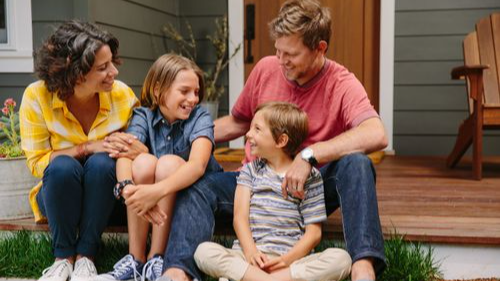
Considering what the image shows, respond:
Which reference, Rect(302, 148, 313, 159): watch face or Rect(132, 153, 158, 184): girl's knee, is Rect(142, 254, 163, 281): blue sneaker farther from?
Rect(302, 148, 313, 159): watch face

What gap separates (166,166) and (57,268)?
21.1 inches

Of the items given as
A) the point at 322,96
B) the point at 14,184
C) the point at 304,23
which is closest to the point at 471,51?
the point at 322,96

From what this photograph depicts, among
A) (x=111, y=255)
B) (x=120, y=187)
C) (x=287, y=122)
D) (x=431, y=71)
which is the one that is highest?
(x=431, y=71)

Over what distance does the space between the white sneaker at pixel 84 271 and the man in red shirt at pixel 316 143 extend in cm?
31

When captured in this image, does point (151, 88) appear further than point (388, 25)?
No

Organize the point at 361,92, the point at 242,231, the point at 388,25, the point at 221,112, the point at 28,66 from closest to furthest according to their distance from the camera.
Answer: the point at 242,231 < the point at 361,92 < the point at 28,66 < the point at 388,25 < the point at 221,112

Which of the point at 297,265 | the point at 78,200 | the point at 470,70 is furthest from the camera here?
the point at 470,70

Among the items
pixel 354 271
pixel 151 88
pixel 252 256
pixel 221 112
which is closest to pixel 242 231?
pixel 252 256

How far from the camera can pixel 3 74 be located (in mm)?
3447

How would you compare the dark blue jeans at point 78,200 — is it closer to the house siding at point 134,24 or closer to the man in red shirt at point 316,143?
the man in red shirt at point 316,143

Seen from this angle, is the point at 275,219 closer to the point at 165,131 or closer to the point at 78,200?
the point at 165,131

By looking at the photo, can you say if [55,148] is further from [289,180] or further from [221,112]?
[221,112]

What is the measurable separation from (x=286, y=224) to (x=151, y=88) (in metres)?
0.70

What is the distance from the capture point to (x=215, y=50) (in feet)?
16.5
